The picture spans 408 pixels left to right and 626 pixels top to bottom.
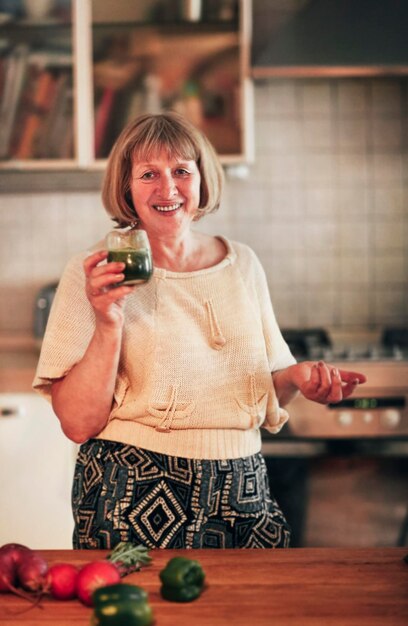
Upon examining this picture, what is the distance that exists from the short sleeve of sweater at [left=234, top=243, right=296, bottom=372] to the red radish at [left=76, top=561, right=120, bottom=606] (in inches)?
24.3

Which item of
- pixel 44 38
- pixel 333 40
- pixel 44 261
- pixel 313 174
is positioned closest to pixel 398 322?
pixel 313 174

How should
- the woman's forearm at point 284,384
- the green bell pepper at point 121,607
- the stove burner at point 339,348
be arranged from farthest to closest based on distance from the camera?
the stove burner at point 339,348, the woman's forearm at point 284,384, the green bell pepper at point 121,607

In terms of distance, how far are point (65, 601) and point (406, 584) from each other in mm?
516

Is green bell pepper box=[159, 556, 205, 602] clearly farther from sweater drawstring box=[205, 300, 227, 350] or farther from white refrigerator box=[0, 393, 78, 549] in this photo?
white refrigerator box=[0, 393, 78, 549]

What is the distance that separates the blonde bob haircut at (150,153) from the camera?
177cm

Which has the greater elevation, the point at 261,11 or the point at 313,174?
the point at 261,11

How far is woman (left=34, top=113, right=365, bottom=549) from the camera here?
168 cm

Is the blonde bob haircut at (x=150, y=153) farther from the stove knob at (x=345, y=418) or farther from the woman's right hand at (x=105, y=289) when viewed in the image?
the stove knob at (x=345, y=418)

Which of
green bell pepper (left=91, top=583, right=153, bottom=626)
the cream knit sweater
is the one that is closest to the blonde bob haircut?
the cream knit sweater

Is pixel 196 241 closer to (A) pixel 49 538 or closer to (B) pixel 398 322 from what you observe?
(A) pixel 49 538

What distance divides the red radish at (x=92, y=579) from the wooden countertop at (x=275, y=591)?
0.02 metres

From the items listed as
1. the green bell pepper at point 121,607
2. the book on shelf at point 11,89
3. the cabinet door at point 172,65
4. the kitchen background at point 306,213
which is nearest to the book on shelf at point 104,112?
the cabinet door at point 172,65

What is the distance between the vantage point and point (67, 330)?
1720mm

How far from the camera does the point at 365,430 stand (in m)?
2.92
